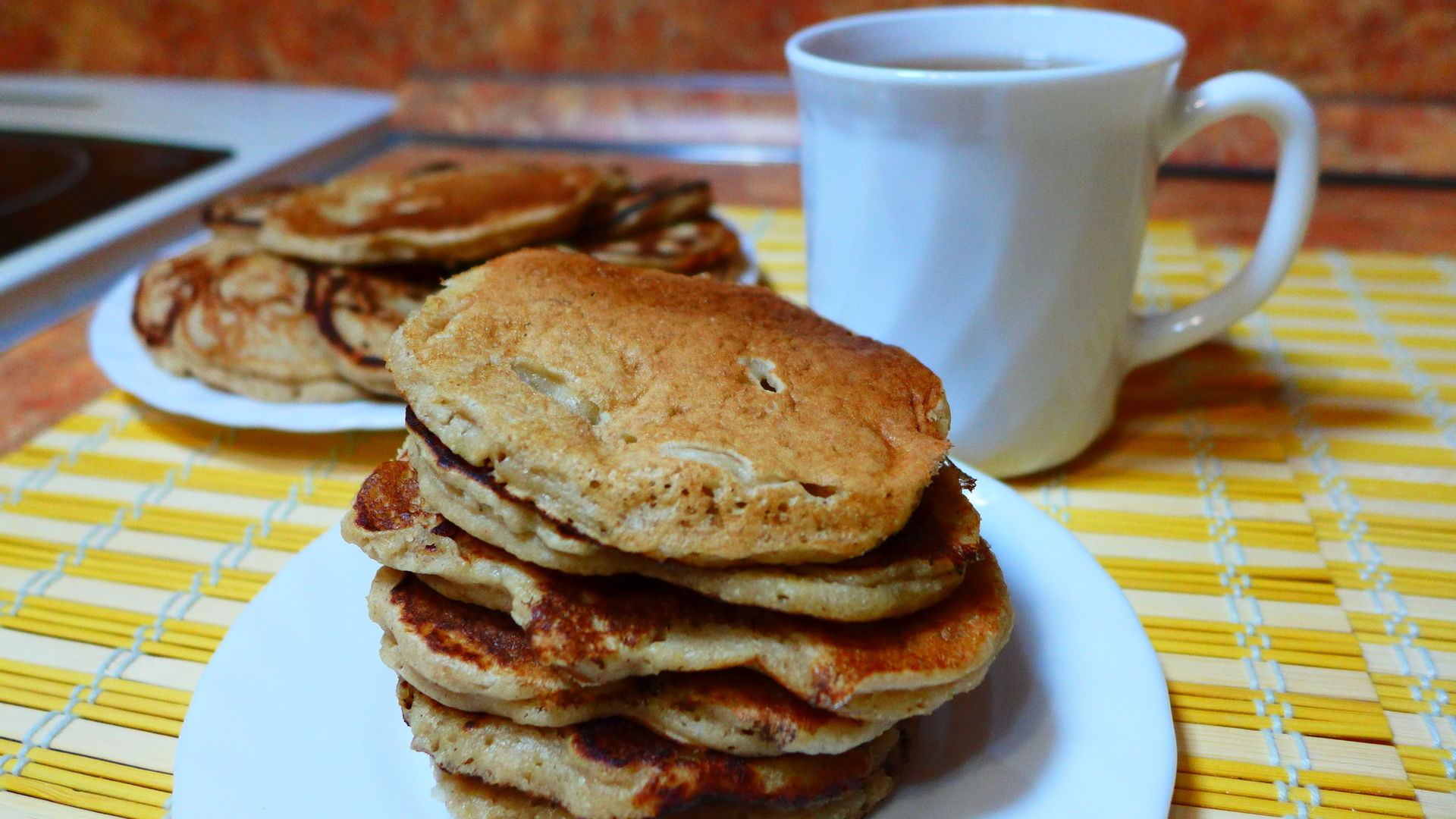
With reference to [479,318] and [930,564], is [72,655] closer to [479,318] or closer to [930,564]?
[479,318]

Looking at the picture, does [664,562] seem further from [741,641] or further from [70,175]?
[70,175]

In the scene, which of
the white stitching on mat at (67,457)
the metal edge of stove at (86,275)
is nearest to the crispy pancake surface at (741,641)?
the white stitching on mat at (67,457)

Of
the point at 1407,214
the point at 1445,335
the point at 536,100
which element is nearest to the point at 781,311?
the point at 1445,335

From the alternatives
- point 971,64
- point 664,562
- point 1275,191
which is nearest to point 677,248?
point 971,64

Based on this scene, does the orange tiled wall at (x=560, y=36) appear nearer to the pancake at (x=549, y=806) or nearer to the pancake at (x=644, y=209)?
the pancake at (x=644, y=209)

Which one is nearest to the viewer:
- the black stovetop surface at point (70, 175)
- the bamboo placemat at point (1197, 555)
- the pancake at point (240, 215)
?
the bamboo placemat at point (1197, 555)
